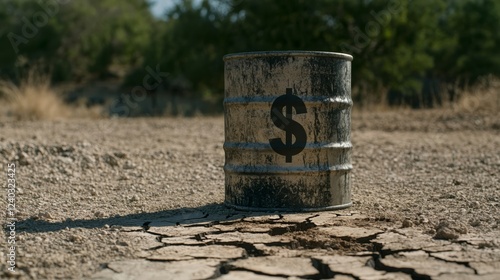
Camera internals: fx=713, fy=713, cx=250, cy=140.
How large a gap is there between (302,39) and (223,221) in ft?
31.6

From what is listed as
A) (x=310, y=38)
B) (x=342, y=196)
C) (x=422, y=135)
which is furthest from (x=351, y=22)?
(x=342, y=196)

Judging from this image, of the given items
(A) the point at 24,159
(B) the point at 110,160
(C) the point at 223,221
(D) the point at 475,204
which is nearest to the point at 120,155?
(B) the point at 110,160

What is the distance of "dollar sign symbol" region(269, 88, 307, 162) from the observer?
4.16 m

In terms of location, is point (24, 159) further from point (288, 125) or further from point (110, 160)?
point (288, 125)

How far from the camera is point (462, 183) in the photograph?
5258 millimetres

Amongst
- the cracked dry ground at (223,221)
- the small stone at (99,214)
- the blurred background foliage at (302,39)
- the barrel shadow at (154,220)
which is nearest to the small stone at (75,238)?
the cracked dry ground at (223,221)

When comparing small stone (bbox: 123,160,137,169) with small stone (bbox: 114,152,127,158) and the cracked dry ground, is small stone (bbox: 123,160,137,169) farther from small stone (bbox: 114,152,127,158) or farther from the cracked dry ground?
small stone (bbox: 114,152,127,158)

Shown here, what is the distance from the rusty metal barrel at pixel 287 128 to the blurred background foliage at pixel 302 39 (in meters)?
8.18

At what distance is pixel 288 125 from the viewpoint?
13.7 ft

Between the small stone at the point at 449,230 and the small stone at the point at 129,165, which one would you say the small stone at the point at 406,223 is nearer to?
the small stone at the point at 449,230

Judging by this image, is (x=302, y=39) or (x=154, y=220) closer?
(x=154, y=220)

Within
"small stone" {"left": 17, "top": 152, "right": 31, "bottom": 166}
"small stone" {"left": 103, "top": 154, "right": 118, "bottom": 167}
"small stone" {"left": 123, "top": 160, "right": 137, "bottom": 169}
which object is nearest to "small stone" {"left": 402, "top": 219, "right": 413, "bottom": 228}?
"small stone" {"left": 123, "top": 160, "right": 137, "bottom": 169}

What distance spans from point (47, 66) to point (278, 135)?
17902 millimetres

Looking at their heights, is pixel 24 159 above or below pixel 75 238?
above
